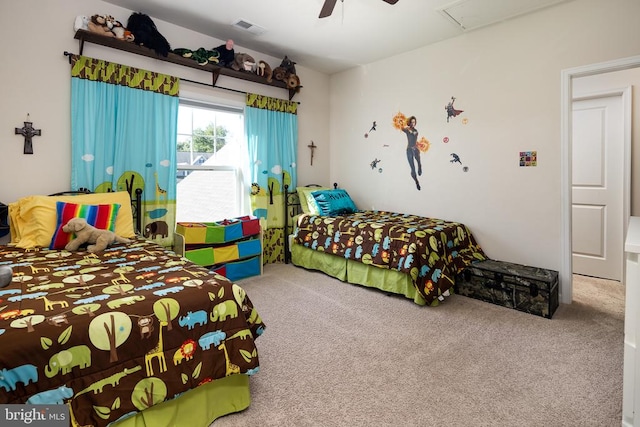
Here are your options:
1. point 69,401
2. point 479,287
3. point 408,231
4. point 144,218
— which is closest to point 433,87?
point 408,231

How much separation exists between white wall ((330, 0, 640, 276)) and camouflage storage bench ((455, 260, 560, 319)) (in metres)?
0.27

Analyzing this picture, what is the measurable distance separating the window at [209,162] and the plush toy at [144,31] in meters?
0.62

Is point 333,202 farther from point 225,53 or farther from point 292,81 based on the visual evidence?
point 225,53

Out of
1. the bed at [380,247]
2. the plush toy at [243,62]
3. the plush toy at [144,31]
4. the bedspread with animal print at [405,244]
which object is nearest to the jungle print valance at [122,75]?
the plush toy at [144,31]

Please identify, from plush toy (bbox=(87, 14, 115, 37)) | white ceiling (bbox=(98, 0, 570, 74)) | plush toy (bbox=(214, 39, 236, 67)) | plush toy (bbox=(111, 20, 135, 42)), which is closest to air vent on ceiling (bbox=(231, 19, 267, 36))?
white ceiling (bbox=(98, 0, 570, 74))

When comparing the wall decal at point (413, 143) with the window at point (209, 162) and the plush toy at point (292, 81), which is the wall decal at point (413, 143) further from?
the window at point (209, 162)

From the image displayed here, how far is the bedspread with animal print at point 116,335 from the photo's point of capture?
1133 millimetres

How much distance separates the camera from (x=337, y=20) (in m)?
3.21

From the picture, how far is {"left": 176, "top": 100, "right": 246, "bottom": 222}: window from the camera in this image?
3574mm

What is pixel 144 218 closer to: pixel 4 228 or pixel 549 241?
pixel 4 228

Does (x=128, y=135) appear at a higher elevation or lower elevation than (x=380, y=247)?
higher

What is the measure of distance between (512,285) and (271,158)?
2.83 metres

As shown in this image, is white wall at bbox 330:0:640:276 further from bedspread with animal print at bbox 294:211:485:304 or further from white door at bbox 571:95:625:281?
A: white door at bbox 571:95:625:281

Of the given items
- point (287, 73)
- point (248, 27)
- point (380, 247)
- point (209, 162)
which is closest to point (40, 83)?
point (209, 162)
